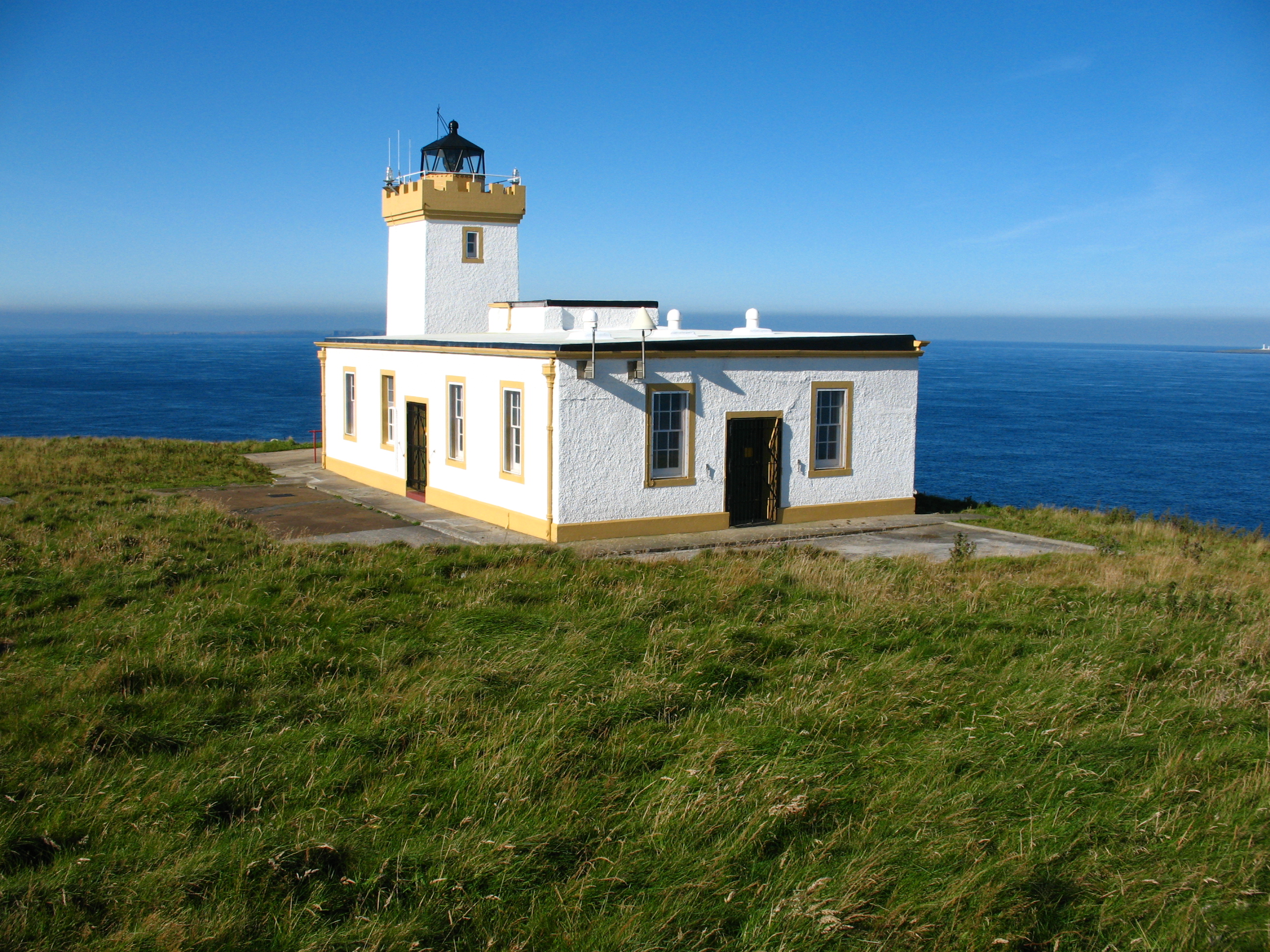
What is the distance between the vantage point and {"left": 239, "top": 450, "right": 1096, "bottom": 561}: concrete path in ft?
48.9

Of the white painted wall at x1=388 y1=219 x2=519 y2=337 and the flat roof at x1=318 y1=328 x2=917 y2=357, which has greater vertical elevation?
the white painted wall at x1=388 y1=219 x2=519 y2=337

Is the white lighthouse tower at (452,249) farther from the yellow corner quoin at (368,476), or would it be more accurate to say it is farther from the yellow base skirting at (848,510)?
the yellow base skirting at (848,510)

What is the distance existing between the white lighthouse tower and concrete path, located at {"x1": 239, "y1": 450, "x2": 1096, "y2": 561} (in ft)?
17.2

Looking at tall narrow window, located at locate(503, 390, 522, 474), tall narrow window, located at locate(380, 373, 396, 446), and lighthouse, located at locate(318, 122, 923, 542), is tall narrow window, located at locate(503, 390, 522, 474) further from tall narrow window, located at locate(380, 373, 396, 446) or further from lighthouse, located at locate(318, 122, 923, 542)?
tall narrow window, located at locate(380, 373, 396, 446)

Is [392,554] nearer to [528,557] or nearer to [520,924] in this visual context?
[528,557]

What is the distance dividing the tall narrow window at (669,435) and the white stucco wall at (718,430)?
221mm

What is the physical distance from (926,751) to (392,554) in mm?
7956

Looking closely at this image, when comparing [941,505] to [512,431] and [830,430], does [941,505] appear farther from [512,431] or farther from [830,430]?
[512,431]

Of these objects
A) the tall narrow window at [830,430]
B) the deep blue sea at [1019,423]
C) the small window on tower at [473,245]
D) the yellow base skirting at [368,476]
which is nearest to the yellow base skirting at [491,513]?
the yellow base skirting at [368,476]

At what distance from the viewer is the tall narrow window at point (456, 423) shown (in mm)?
17969

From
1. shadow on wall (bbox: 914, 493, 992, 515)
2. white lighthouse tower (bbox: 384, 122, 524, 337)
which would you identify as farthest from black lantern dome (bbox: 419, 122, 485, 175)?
shadow on wall (bbox: 914, 493, 992, 515)

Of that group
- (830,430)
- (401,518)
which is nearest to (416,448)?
(401,518)

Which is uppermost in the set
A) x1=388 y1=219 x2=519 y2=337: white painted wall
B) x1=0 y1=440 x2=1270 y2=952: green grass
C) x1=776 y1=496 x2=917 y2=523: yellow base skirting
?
x1=388 y1=219 x2=519 y2=337: white painted wall

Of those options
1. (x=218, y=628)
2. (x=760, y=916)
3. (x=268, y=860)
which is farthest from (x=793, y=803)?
(x=218, y=628)
